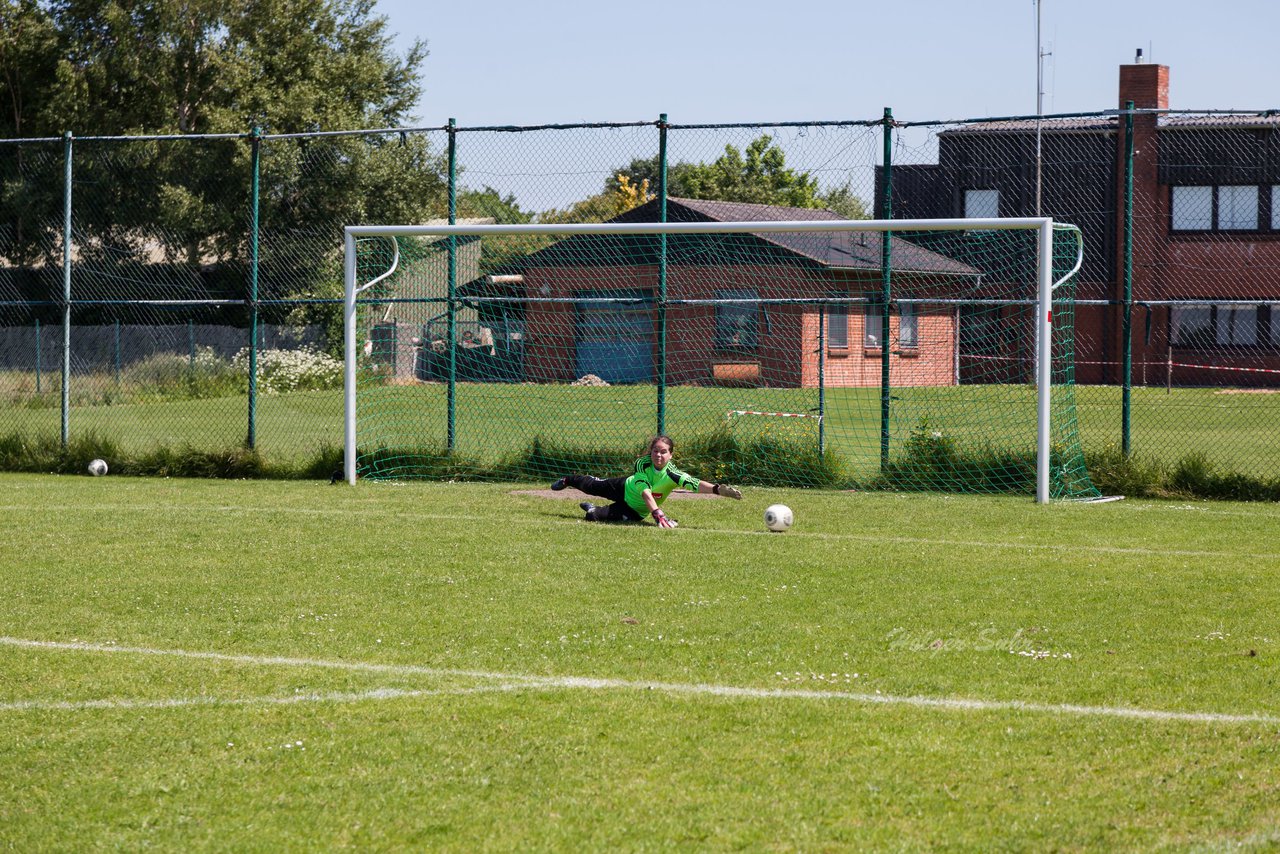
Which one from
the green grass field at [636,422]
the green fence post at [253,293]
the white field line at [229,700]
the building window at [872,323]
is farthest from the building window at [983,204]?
the white field line at [229,700]

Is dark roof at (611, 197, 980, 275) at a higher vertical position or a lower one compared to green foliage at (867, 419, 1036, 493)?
higher

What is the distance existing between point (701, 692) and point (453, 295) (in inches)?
406

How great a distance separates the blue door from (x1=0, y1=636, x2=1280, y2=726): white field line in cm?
925

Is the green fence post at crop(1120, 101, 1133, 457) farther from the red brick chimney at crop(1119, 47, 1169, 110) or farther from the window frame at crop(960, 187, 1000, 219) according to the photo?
the red brick chimney at crop(1119, 47, 1169, 110)

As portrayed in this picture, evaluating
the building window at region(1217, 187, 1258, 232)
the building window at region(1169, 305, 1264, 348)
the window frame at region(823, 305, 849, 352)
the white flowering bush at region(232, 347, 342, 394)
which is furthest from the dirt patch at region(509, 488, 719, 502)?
the building window at region(1217, 187, 1258, 232)

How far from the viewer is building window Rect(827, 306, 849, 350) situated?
56.1ft

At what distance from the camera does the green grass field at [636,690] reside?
4.50m

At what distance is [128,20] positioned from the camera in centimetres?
4066

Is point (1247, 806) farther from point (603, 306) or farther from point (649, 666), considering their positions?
point (603, 306)

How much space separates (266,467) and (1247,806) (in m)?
12.8

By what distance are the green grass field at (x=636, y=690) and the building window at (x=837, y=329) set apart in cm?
638

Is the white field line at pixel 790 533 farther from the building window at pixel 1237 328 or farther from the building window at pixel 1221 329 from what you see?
the building window at pixel 1237 328

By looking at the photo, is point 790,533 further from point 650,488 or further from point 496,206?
point 496,206

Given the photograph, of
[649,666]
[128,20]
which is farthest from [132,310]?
[649,666]
